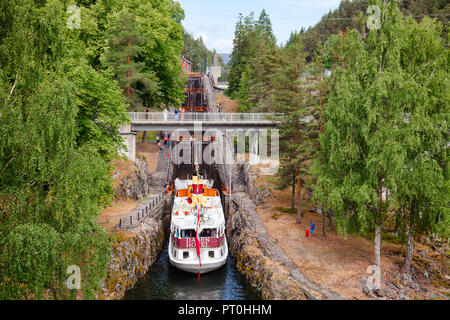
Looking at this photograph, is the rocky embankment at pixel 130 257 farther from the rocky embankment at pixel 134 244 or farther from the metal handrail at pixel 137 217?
the metal handrail at pixel 137 217

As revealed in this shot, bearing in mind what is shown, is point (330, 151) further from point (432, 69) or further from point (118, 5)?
point (118, 5)

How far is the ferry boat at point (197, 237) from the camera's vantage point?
26.0 m

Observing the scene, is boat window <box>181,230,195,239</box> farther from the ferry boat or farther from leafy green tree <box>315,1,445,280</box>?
Answer: leafy green tree <box>315,1,445,280</box>

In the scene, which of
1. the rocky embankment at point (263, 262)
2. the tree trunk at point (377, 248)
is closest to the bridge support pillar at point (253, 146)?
the rocky embankment at point (263, 262)

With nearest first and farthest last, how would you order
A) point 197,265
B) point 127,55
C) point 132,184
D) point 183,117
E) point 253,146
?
point 197,265
point 132,184
point 127,55
point 183,117
point 253,146

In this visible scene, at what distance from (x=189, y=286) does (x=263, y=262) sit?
222 inches

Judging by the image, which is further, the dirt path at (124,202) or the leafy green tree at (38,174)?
the dirt path at (124,202)

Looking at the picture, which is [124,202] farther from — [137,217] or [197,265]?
[197,265]

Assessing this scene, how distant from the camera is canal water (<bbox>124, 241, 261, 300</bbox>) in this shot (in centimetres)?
2292

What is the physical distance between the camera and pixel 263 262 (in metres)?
22.6

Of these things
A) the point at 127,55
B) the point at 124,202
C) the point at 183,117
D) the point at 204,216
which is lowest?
the point at 204,216

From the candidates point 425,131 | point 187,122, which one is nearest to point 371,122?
point 425,131

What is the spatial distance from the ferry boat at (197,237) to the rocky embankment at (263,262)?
2.02 metres

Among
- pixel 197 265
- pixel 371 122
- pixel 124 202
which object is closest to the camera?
pixel 371 122
